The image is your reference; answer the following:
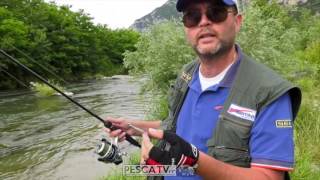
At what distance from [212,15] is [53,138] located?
1123 cm

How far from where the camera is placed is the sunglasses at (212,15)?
232 centimetres

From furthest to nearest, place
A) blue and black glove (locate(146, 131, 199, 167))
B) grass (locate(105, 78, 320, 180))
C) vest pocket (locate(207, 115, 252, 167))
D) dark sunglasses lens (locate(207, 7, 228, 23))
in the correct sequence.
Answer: grass (locate(105, 78, 320, 180)) < dark sunglasses lens (locate(207, 7, 228, 23)) < vest pocket (locate(207, 115, 252, 167)) < blue and black glove (locate(146, 131, 199, 167))

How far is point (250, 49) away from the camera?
28.9 ft

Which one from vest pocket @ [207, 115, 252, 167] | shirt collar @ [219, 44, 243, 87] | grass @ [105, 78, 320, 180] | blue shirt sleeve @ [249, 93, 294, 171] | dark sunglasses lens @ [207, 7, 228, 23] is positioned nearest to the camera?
blue shirt sleeve @ [249, 93, 294, 171]

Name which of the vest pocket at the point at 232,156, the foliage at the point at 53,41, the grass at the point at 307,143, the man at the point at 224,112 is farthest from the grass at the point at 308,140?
the foliage at the point at 53,41

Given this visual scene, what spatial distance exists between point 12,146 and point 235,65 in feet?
35.7

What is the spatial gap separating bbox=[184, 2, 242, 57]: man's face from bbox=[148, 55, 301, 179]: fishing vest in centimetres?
17

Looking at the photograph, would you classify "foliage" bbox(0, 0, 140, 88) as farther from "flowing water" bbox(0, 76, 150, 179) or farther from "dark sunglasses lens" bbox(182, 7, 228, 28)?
"dark sunglasses lens" bbox(182, 7, 228, 28)

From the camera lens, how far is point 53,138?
1291 centimetres

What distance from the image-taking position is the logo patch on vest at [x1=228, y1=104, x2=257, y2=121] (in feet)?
6.66

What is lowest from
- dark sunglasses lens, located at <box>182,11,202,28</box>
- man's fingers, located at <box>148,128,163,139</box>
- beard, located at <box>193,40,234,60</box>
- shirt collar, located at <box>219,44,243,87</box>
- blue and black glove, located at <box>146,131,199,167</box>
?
blue and black glove, located at <box>146,131,199,167</box>

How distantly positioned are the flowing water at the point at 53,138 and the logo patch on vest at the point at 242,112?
6.89 metres

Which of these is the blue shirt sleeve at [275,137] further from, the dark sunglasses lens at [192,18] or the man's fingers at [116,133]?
the man's fingers at [116,133]

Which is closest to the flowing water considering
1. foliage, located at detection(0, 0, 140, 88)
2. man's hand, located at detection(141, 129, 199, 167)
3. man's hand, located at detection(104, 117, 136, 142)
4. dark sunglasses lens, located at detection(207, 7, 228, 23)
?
man's hand, located at detection(104, 117, 136, 142)
